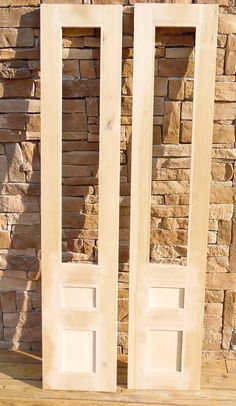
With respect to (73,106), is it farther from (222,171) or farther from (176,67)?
(222,171)

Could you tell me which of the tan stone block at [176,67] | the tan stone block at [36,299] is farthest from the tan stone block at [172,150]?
the tan stone block at [36,299]

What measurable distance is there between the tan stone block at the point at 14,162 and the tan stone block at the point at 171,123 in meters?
0.76

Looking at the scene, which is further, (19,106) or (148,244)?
(19,106)

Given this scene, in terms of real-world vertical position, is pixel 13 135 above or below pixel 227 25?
below

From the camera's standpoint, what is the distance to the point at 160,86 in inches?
87.9

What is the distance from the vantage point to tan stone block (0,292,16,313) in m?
2.48

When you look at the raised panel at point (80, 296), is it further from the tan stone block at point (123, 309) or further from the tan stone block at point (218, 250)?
the tan stone block at point (218, 250)

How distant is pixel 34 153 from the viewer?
233cm

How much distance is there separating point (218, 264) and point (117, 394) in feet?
2.78

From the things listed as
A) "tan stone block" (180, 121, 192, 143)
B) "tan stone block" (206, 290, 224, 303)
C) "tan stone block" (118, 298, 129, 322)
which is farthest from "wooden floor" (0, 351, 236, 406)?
"tan stone block" (180, 121, 192, 143)

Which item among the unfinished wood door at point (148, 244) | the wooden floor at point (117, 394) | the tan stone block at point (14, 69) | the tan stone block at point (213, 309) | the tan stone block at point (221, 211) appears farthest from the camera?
the tan stone block at point (213, 309)

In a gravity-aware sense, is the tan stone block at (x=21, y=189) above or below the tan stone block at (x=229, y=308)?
above

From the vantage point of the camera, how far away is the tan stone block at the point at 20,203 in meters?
2.38

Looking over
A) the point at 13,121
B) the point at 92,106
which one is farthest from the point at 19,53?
the point at 92,106
